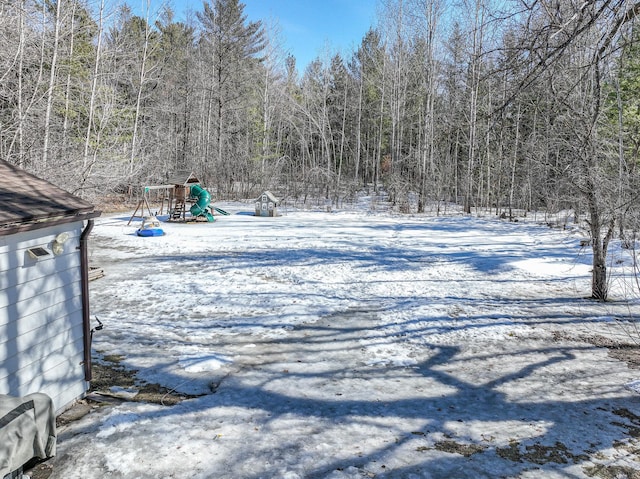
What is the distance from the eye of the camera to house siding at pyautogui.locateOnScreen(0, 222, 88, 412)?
11.6ft

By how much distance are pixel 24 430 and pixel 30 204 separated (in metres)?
2.03

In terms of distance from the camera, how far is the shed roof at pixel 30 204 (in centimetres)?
347

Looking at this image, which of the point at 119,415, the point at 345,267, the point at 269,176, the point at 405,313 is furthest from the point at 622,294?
the point at 269,176

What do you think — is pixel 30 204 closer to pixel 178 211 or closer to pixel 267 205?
pixel 178 211

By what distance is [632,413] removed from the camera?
4410mm

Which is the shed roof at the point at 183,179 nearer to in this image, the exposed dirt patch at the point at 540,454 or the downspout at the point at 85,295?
the downspout at the point at 85,295

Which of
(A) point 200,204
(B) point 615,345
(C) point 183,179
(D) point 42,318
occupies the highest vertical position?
(C) point 183,179

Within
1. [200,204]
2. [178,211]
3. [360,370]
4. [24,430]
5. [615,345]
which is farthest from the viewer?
[178,211]

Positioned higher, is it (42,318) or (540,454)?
(42,318)

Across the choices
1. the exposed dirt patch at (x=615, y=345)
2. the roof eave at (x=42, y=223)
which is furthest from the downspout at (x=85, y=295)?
the exposed dirt patch at (x=615, y=345)

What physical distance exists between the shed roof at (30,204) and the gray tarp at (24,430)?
4.45 ft

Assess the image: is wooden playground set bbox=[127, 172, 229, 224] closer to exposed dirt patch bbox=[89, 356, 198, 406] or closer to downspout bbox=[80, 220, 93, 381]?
exposed dirt patch bbox=[89, 356, 198, 406]

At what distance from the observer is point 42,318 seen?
3938mm

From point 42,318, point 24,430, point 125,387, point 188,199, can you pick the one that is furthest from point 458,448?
point 188,199
